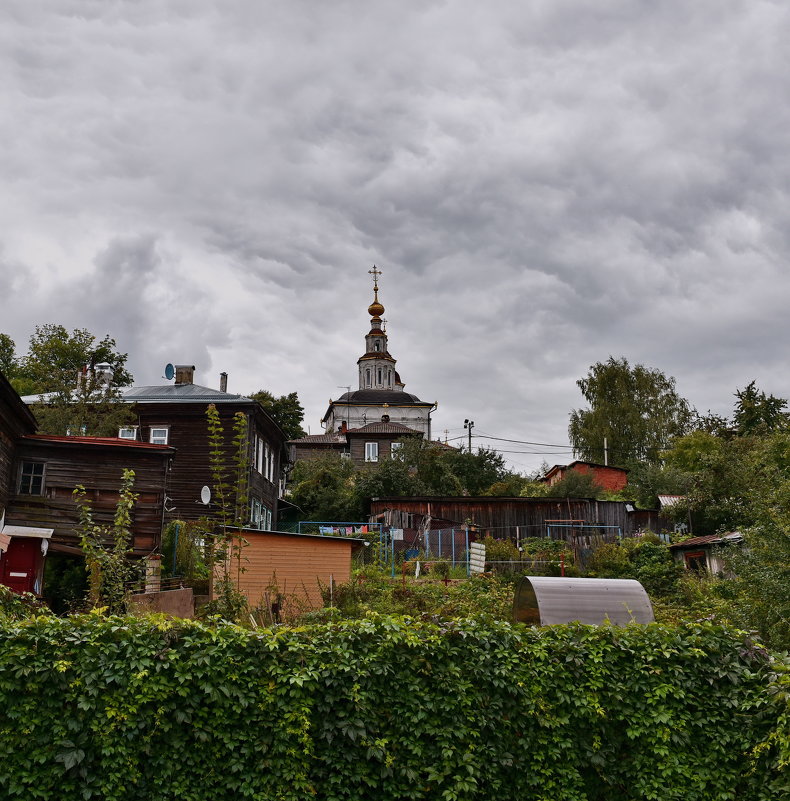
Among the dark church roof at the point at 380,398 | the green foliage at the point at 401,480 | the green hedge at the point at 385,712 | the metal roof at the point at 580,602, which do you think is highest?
the dark church roof at the point at 380,398

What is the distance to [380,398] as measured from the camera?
79.6 metres

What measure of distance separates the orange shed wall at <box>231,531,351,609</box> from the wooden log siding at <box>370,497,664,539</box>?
13.1m

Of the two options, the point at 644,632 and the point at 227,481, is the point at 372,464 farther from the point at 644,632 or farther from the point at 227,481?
the point at 644,632

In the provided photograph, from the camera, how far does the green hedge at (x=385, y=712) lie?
6281mm

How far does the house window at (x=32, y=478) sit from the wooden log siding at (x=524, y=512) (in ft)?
54.0

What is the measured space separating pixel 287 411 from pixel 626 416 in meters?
28.8

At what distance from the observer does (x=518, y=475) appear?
2014 inches

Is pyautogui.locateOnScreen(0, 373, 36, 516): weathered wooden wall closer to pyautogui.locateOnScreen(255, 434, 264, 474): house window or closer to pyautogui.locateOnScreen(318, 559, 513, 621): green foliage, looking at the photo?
pyautogui.locateOnScreen(318, 559, 513, 621): green foliage

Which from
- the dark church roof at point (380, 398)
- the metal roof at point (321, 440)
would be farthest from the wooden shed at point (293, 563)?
the dark church roof at point (380, 398)

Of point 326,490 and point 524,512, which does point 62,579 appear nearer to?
point 524,512

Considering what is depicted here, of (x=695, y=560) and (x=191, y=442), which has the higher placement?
(x=191, y=442)

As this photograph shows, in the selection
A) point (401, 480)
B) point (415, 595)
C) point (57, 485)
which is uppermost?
point (401, 480)

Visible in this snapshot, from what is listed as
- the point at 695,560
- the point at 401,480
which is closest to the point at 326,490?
the point at 401,480

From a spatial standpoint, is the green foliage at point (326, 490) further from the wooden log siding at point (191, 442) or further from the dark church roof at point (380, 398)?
the dark church roof at point (380, 398)
